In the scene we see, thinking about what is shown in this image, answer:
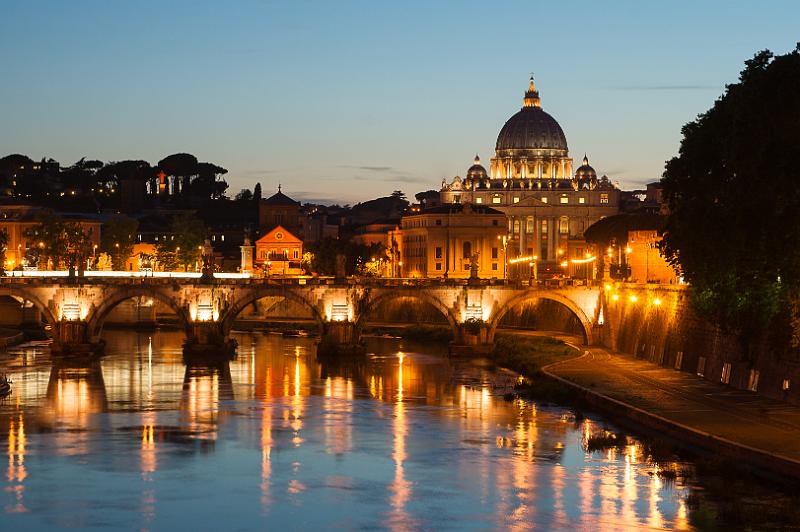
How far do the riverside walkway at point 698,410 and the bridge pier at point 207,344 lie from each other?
2041cm

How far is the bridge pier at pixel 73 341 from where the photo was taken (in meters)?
76.7

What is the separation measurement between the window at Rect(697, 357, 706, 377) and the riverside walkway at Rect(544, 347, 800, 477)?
1.80ft

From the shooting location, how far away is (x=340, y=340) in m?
78.4

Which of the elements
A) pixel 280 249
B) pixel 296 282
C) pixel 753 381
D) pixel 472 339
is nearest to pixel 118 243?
pixel 280 249

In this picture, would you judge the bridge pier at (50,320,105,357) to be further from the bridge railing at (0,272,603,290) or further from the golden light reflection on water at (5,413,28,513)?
the golden light reflection on water at (5,413,28,513)

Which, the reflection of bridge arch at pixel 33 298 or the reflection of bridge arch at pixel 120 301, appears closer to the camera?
the reflection of bridge arch at pixel 33 298

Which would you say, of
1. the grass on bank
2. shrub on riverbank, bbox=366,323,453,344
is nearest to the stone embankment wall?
the grass on bank

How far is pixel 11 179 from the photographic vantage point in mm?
191125

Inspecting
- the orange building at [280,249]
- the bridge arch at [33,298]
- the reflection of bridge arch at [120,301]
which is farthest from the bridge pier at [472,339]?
the orange building at [280,249]

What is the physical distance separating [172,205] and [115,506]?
157664 mm

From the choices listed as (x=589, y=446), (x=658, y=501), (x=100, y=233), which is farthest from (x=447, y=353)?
(x=100, y=233)

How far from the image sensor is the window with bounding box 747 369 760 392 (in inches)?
1973

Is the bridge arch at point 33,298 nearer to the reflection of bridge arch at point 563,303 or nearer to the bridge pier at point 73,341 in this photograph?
A: the bridge pier at point 73,341

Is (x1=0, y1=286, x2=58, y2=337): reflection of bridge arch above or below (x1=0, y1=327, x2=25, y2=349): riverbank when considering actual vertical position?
above
